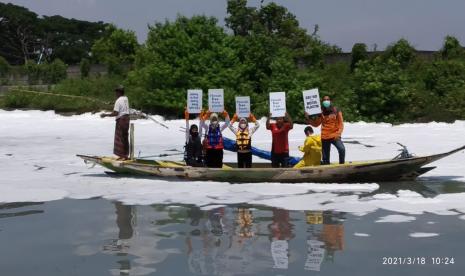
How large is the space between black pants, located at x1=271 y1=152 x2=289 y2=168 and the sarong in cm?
285

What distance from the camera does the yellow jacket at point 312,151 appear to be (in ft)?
34.0

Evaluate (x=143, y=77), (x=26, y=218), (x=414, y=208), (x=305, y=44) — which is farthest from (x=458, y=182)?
(x=305, y=44)

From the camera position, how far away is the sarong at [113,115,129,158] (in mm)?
11531

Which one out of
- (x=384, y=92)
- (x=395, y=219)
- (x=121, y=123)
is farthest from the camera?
(x=384, y=92)

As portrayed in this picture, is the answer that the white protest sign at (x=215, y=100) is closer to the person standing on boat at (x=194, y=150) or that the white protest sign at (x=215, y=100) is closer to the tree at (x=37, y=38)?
the person standing on boat at (x=194, y=150)

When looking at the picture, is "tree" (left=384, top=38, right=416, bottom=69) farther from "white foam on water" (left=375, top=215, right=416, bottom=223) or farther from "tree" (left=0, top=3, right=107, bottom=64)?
"tree" (left=0, top=3, right=107, bottom=64)

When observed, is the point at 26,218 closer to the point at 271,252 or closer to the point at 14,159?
the point at 271,252

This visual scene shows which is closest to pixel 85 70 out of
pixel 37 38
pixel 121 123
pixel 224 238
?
pixel 121 123

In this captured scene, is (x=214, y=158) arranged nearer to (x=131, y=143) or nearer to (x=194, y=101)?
(x=194, y=101)

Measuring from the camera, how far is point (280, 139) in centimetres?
1077

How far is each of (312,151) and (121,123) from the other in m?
3.67

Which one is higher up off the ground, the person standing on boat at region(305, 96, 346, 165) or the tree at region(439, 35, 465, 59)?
the tree at region(439, 35, 465, 59)

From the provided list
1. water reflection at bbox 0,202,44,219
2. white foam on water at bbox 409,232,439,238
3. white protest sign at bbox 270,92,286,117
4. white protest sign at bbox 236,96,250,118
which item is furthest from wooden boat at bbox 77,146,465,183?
white foam on water at bbox 409,232,439,238

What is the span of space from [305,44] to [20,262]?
106ft
